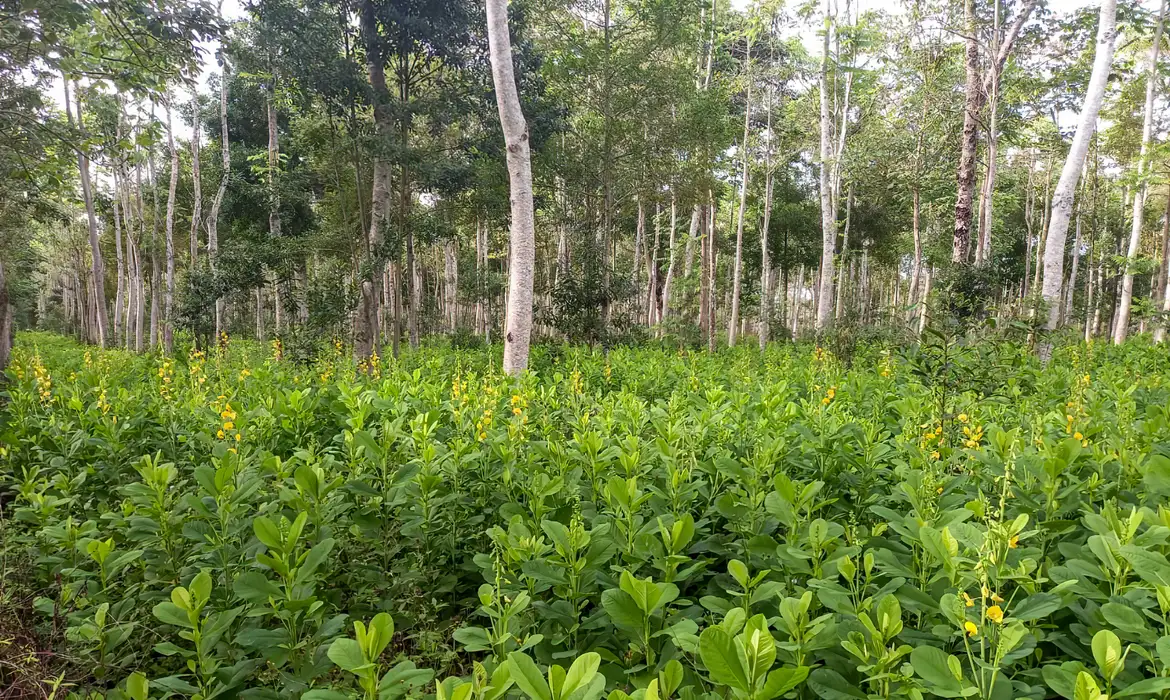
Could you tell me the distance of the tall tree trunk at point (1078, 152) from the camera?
362 inches

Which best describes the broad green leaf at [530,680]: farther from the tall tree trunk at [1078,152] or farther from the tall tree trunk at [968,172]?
the tall tree trunk at [968,172]

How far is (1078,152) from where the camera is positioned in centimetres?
936

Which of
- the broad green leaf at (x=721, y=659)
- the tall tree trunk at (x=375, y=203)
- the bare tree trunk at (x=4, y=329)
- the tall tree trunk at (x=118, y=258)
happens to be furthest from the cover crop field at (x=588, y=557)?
the tall tree trunk at (x=118, y=258)

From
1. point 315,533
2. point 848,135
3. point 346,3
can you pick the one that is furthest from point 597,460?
point 848,135

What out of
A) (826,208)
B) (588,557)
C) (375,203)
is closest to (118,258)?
(375,203)

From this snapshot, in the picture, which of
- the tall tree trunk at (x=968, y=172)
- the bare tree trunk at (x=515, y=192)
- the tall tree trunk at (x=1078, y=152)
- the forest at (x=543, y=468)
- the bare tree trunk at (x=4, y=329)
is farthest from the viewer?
the tall tree trunk at (x=968, y=172)

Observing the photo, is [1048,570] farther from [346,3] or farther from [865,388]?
[346,3]

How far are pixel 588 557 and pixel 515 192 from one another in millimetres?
6215

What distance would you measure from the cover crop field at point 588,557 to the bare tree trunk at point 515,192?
124 inches

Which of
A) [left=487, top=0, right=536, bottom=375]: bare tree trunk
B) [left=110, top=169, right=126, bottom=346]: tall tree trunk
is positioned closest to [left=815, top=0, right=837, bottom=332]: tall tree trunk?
[left=487, top=0, right=536, bottom=375]: bare tree trunk

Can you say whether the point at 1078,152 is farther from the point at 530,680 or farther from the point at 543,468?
the point at 530,680

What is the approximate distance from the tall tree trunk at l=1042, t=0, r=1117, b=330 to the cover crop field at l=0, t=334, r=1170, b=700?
672 centimetres

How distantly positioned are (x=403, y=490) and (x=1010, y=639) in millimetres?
2062

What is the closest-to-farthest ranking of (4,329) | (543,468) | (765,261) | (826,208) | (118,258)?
(543,468) → (4,329) → (826,208) → (765,261) → (118,258)
